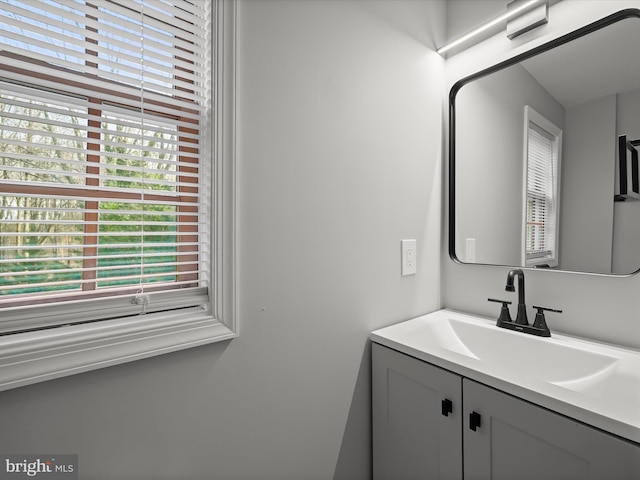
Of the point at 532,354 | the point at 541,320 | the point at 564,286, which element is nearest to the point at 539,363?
the point at 532,354

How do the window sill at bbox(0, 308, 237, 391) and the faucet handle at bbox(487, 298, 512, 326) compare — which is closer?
the window sill at bbox(0, 308, 237, 391)

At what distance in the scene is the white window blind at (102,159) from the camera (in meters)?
0.65

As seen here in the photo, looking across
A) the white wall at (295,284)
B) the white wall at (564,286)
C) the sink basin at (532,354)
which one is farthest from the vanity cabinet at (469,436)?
the white wall at (564,286)

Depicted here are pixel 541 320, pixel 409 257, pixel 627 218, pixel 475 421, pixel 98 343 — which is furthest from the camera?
pixel 409 257

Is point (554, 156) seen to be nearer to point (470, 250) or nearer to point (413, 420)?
point (470, 250)

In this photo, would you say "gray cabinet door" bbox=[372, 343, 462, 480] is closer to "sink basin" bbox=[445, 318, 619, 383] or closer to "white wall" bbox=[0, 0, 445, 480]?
"white wall" bbox=[0, 0, 445, 480]

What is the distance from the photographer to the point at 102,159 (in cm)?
75

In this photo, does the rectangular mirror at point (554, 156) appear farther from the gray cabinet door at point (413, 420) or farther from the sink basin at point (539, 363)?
the gray cabinet door at point (413, 420)

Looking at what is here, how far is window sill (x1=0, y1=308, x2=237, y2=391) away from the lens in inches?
24.3

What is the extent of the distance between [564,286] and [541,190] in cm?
35

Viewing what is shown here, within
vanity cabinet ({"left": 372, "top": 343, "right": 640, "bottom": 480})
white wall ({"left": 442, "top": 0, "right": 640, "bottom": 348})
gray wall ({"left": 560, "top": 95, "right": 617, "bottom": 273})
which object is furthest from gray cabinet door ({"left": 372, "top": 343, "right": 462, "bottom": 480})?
gray wall ({"left": 560, "top": 95, "right": 617, "bottom": 273})

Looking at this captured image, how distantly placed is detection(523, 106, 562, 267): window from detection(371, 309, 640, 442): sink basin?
299 mm

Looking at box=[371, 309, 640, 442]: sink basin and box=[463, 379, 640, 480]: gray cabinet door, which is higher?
box=[371, 309, 640, 442]: sink basin

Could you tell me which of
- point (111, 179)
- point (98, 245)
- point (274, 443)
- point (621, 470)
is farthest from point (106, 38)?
point (621, 470)
